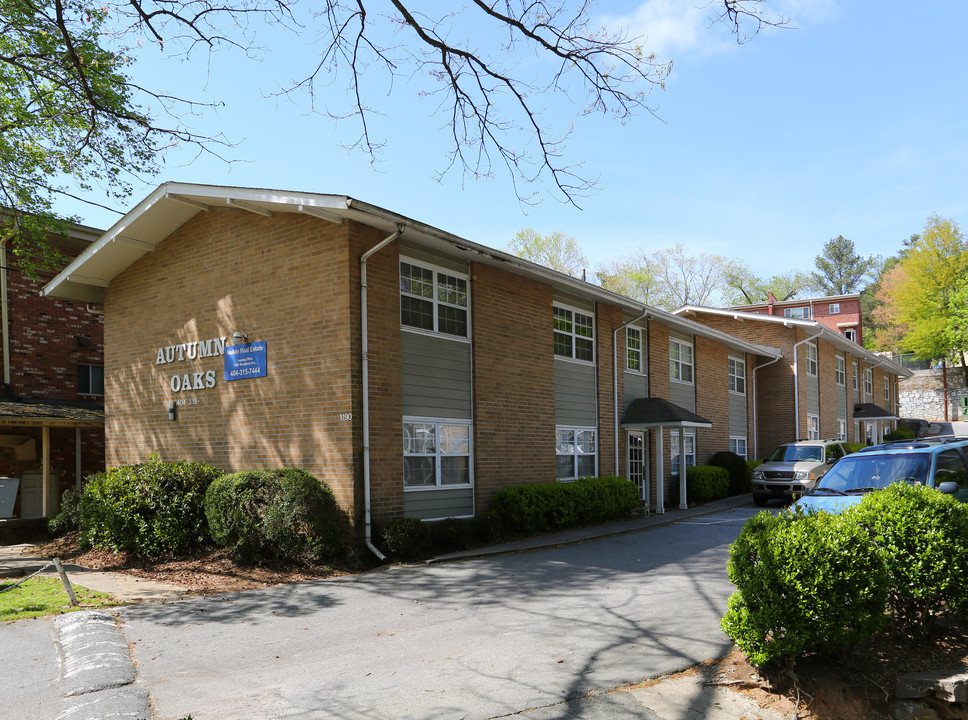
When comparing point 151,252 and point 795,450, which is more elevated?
point 151,252

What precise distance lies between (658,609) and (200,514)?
7.69 metres

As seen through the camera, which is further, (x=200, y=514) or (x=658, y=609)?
(x=200, y=514)

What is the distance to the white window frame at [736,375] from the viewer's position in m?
27.5

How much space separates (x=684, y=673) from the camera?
20.2 ft

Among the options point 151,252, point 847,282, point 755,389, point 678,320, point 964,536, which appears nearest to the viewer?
point 964,536

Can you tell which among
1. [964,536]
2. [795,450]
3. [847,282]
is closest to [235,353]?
[964,536]

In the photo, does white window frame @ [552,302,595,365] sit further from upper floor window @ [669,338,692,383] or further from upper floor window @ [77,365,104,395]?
upper floor window @ [77,365,104,395]

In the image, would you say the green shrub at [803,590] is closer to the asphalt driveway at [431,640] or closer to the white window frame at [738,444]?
the asphalt driveway at [431,640]

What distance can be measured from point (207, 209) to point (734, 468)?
59.0ft

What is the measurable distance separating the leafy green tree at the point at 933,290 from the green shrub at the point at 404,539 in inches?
1920

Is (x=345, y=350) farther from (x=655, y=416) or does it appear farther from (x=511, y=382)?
(x=655, y=416)

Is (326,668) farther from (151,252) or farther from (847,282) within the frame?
(847,282)

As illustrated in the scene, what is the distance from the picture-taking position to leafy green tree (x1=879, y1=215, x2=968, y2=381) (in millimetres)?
49875

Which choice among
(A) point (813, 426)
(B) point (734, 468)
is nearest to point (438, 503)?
(B) point (734, 468)
